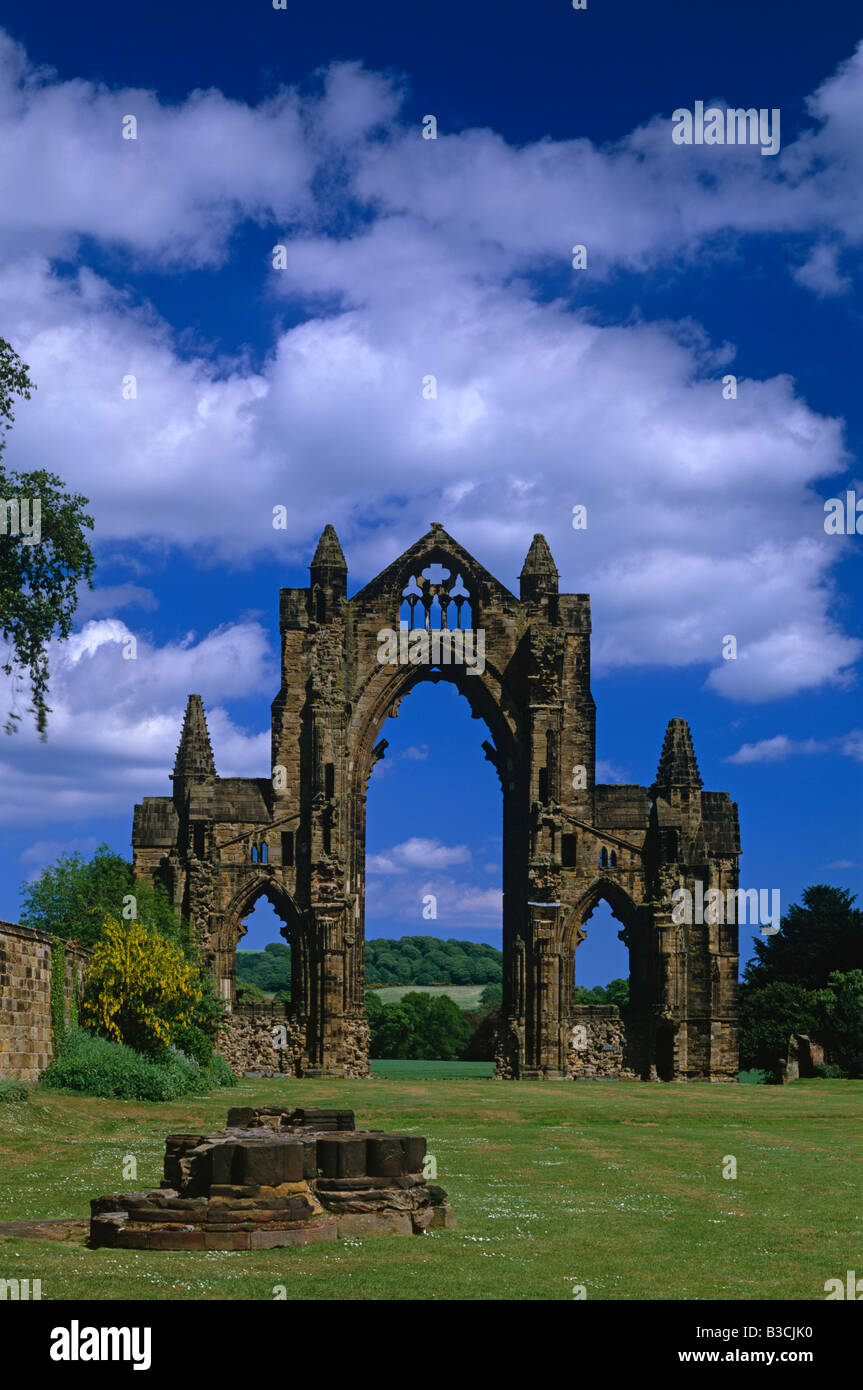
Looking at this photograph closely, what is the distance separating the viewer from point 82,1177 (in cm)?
2091

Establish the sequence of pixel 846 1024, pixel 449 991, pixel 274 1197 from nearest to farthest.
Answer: pixel 274 1197 → pixel 846 1024 → pixel 449 991

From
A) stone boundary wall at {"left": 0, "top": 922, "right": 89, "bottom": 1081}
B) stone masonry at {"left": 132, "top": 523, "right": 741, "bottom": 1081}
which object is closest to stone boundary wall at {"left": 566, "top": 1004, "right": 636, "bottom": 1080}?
stone masonry at {"left": 132, "top": 523, "right": 741, "bottom": 1081}

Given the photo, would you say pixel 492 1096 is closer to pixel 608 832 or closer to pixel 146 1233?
Result: pixel 608 832

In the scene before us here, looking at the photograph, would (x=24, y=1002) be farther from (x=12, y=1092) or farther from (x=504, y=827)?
(x=504, y=827)

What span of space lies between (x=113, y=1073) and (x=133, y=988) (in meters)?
5.10

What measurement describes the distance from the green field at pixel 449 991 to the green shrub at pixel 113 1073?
86.7 m

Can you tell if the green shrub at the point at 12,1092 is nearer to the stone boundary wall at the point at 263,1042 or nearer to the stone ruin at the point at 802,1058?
the stone boundary wall at the point at 263,1042

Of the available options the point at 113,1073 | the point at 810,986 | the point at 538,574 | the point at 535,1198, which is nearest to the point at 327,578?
the point at 538,574

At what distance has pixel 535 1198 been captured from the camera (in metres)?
20.0

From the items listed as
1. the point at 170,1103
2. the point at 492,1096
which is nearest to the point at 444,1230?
the point at 170,1103

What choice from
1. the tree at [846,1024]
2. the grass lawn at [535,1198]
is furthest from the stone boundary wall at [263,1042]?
the tree at [846,1024]

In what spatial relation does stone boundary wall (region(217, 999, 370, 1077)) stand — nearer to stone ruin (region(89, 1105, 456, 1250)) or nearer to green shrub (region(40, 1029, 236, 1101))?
green shrub (region(40, 1029, 236, 1101))

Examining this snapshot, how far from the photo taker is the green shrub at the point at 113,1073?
105ft
